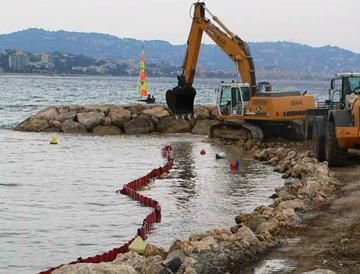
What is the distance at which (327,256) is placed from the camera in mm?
9578

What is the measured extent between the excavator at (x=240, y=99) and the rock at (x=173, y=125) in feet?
13.6

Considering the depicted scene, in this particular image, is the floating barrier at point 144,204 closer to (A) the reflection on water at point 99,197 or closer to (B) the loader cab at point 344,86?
(A) the reflection on water at point 99,197

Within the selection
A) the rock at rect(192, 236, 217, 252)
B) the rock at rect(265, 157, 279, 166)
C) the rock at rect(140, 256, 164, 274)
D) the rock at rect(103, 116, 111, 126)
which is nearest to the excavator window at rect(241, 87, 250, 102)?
the rock at rect(265, 157, 279, 166)

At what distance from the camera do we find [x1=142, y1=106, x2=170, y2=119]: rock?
1517 inches

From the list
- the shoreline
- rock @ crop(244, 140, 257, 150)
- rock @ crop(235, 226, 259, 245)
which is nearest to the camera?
the shoreline

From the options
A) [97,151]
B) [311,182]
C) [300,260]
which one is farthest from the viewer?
[97,151]

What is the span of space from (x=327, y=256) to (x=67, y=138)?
85.8ft

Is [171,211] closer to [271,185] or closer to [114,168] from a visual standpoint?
[271,185]

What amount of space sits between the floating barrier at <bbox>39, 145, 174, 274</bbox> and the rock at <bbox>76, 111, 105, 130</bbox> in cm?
1381

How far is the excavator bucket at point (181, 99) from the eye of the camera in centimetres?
3225

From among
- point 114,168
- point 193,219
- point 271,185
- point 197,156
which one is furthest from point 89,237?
point 197,156

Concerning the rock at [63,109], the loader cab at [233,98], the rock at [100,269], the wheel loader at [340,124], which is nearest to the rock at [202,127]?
the loader cab at [233,98]

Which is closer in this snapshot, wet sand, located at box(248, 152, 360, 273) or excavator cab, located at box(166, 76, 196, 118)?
wet sand, located at box(248, 152, 360, 273)

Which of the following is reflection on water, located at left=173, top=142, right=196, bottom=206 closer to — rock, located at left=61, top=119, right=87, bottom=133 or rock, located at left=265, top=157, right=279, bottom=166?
rock, located at left=265, top=157, right=279, bottom=166
